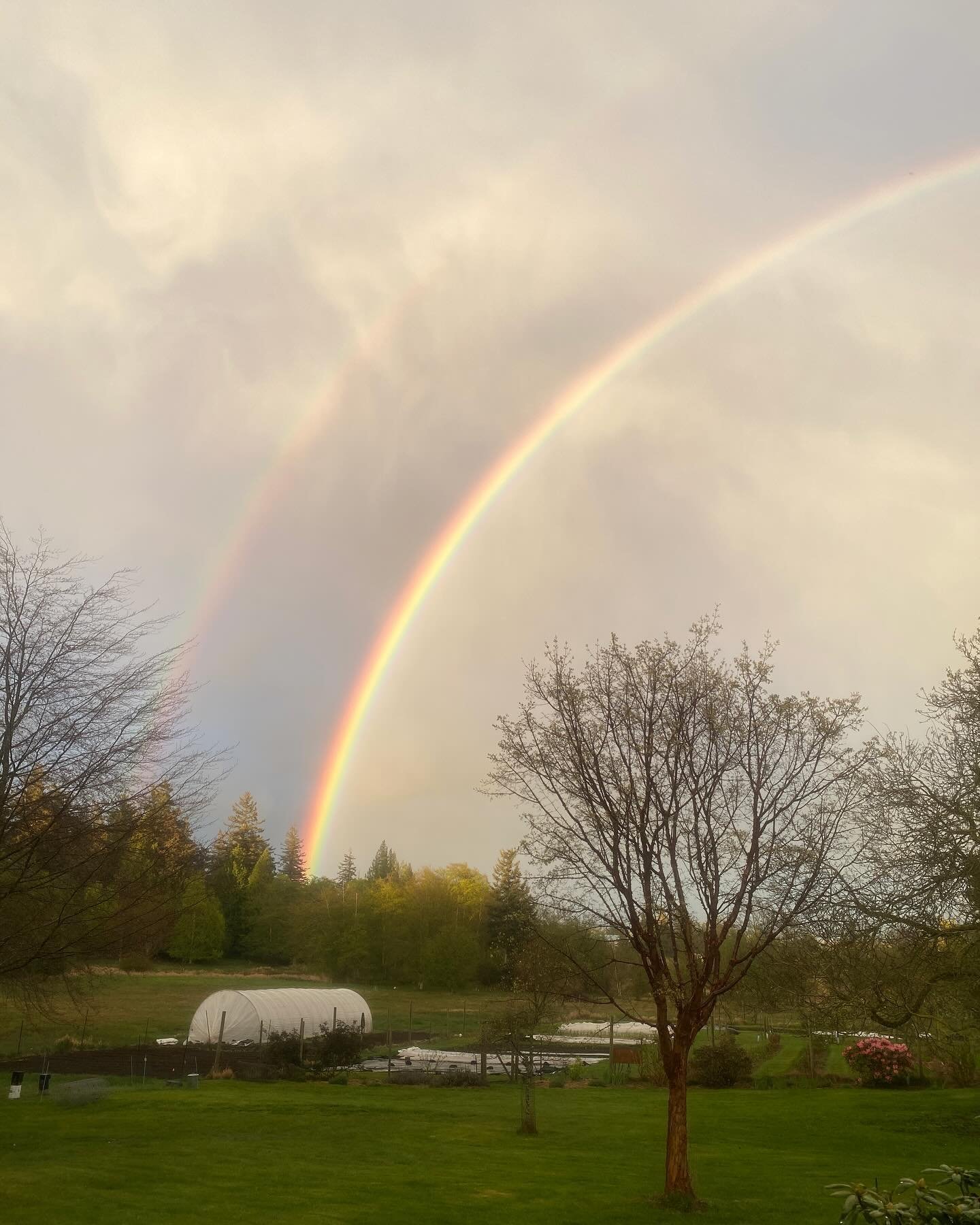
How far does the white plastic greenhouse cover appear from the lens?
31594 millimetres

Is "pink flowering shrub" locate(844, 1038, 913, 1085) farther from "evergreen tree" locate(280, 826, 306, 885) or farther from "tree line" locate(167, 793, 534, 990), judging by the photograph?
"evergreen tree" locate(280, 826, 306, 885)

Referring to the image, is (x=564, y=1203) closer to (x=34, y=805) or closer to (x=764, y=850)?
(x=764, y=850)

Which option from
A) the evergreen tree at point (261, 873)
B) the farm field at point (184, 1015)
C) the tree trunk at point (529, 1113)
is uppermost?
the evergreen tree at point (261, 873)

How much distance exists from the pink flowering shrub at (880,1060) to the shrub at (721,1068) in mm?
3086

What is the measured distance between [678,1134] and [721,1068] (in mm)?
17550

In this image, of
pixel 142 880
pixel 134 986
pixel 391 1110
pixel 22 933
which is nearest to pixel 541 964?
pixel 142 880

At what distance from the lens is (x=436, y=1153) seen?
15.8 metres

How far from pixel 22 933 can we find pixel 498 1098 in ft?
57.5

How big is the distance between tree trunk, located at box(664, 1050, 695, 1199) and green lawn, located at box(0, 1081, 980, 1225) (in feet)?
1.42

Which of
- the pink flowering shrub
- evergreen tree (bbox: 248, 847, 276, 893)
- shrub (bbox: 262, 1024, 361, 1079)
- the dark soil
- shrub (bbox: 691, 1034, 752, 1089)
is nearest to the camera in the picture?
the dark soil

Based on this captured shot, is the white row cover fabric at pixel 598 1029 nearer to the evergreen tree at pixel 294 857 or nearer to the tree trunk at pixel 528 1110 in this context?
the tree trunk at pixel 528 1110

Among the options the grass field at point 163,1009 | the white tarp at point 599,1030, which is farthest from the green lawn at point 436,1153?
the white tarp at point 599,1030

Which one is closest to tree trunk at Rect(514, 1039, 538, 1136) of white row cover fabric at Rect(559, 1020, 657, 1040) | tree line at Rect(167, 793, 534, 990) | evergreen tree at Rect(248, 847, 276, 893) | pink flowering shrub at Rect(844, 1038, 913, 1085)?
pink flowering shrub at Rect(844, 1038, 913, 1085)

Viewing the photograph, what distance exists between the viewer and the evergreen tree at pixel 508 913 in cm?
1322
